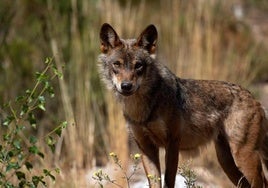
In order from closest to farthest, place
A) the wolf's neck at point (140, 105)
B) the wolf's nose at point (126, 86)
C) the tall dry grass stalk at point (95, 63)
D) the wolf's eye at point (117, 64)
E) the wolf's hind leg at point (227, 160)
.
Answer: the wolf's nose at point (126, 86) → the wolf's eye at point (117, 64) → the wolf's neck at point (140, 105) → the wolf's hind leg at point (227, 160) → the tall dry grass stalk at point (95, 63)

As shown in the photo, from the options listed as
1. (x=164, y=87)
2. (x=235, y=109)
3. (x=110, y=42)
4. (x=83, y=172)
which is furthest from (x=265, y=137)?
(x=83, y=172)

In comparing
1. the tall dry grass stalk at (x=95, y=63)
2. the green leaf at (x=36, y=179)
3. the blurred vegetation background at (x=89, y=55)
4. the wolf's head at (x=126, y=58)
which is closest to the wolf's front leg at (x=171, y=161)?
the wolf's head at (x=126, y=58)

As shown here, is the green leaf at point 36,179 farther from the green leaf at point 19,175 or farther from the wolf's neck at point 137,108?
the wolf's neck at point 137,108

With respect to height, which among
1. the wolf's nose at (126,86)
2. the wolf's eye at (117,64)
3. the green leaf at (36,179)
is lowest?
the green leaf at (36,179)

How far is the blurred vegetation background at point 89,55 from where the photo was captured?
9.20 meters

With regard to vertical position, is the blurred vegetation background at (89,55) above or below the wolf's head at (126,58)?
below

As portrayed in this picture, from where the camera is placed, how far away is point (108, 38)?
6.55 metres

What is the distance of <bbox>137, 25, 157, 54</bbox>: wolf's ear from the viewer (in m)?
6.46

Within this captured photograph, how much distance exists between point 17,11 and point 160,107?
6.99 metres

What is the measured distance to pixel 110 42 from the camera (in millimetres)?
6551

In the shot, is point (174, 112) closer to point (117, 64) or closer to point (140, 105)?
point (140, 105)

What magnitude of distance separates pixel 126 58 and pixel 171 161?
37.6 inches

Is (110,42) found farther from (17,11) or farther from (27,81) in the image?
(17,11)

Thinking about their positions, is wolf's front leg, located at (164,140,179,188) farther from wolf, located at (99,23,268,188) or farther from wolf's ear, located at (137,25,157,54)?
wolf's ear, located at (137,25,157,54)
